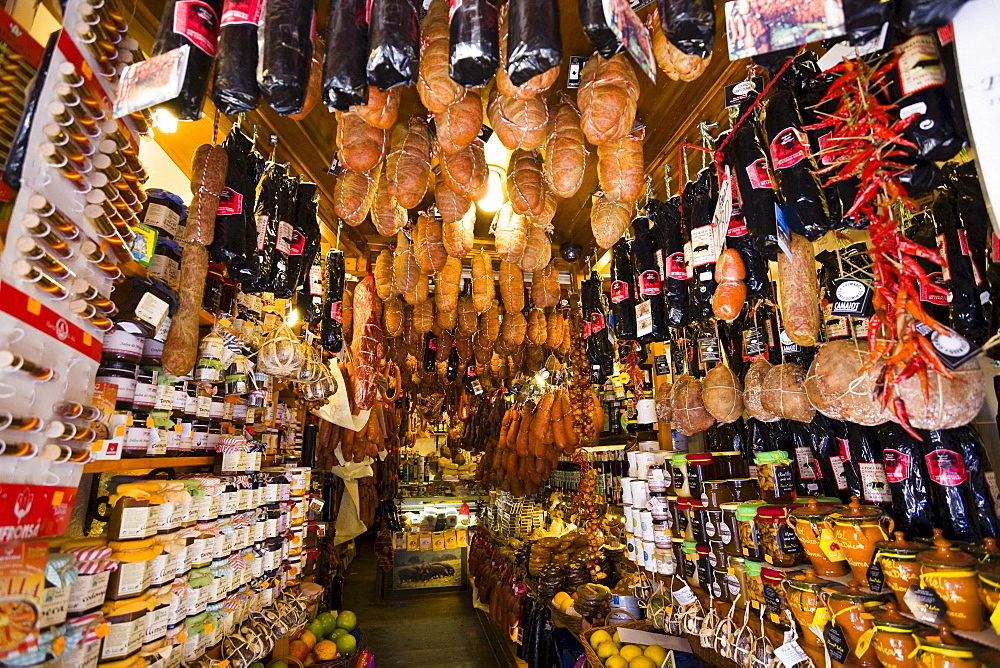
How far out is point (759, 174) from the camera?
179cm

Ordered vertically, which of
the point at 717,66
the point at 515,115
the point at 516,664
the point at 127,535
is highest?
the point at 717,66

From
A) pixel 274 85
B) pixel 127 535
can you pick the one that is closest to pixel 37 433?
pixel 127 535

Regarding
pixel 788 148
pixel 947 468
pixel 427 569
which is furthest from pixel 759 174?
pixel 427 569

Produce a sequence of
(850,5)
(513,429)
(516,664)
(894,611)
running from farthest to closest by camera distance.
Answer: (513,429)
(516,664)
(894,611)
(850,5)

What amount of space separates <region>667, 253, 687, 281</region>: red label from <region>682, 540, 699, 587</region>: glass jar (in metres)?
1.54

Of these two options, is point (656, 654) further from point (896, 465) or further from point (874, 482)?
point (896, 465)

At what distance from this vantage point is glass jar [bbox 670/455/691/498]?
115 inches

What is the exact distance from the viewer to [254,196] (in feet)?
7.02

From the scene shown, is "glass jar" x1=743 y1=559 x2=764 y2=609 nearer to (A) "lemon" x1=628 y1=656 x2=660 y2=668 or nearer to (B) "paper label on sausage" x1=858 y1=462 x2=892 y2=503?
(B) "paper label on sausage" x1=858 y1=462 x2=892 y2=503

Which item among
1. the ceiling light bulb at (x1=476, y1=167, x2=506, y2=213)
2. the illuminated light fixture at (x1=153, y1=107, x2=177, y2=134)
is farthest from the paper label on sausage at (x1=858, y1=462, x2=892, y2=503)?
the illuminated light fixture at (x1=153, y1=107, x2=177, y2=134)

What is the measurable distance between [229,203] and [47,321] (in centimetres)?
79

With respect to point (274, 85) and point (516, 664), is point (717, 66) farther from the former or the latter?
point (516, 664)

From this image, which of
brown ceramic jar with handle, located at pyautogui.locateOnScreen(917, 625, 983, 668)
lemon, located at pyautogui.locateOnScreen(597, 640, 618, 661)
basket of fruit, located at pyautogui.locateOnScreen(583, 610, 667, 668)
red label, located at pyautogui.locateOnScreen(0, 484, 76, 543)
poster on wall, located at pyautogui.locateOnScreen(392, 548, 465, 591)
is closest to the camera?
red label, located at pyautogui.locateOnScreen(0, 484, 76, 543)

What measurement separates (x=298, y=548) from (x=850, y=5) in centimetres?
383
